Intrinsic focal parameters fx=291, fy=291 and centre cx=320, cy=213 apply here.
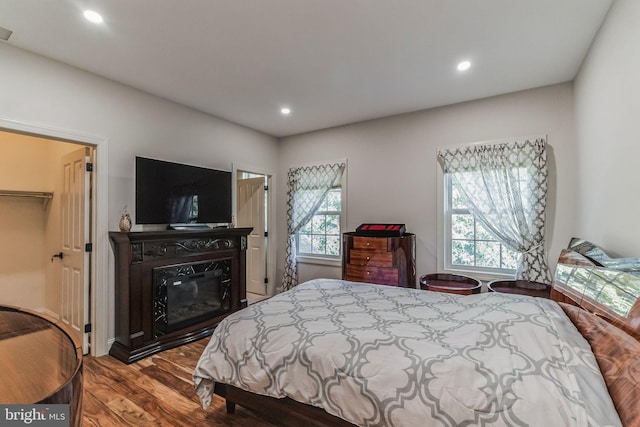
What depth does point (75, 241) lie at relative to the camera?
2.95 meters

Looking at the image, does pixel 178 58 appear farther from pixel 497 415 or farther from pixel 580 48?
pixel 580 48

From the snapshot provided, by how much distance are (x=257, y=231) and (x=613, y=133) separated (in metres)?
4.30

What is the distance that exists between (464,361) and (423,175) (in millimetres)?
2847

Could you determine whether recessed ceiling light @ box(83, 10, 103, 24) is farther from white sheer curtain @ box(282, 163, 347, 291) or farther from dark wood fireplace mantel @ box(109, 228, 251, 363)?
white sheer curtain @ box(282, 163, 347, 291)

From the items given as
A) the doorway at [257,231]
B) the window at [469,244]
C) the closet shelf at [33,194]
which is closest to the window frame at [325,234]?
the doorway at [257,231]

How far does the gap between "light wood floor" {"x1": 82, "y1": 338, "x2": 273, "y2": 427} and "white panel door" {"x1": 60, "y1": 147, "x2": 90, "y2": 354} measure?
1.61ft

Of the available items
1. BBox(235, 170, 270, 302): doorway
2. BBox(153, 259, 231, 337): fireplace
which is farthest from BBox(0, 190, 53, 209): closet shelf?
BBox(235, 170, 270, 302): doorway

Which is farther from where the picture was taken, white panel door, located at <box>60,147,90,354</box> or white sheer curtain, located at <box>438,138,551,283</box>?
white sheer curtain, located at <box>438,138,551,283</box>

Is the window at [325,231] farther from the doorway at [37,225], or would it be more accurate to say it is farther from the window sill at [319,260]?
the doorway at [37,225]

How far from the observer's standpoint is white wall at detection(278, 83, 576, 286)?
9.80 feet

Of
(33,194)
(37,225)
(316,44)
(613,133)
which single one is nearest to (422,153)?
(613,133)

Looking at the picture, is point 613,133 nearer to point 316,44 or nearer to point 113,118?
point 316,44

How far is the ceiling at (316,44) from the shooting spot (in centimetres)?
192

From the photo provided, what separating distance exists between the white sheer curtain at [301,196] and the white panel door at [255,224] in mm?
443
